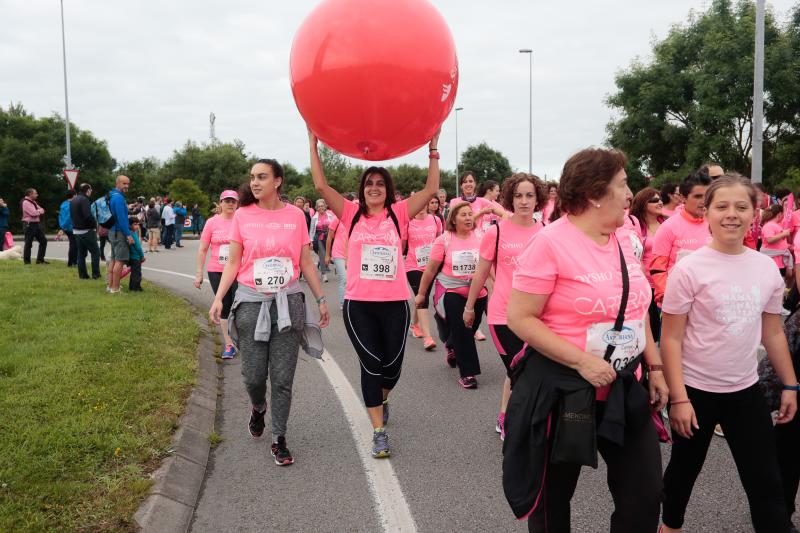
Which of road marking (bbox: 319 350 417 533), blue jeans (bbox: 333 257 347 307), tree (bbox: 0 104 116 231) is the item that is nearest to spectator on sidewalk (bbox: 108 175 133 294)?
blue jeans (bbox: 333 257 347 307)

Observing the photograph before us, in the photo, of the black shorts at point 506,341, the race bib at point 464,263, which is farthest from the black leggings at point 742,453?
the race bib at point 464,263

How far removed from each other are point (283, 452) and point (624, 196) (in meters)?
2.78

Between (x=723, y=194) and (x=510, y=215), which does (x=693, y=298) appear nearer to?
(x=723, y=194)

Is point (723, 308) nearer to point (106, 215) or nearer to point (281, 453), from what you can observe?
point (281, 453)

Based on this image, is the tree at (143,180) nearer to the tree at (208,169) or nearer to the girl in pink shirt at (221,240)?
the tree at (208,169)

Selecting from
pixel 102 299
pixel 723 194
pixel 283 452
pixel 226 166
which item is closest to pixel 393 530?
pixel 283 452

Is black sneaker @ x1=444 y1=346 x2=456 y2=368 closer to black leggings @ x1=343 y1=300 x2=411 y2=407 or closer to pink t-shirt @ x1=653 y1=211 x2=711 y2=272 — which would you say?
black leggings @ x1=343 y1=300 x2=411 y2=407

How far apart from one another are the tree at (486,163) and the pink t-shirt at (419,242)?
200 feet

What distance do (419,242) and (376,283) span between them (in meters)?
3.89

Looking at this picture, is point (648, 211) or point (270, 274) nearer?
point (270, 274)

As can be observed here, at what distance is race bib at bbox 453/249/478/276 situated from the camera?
593 centimetres

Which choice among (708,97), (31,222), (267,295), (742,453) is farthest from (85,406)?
(708,97)

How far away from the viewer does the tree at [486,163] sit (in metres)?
69.0

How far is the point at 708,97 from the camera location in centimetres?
2572
